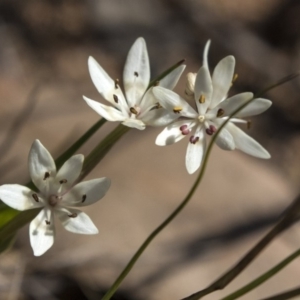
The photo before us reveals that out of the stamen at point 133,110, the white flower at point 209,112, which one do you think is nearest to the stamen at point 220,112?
the white flower at point 209,112

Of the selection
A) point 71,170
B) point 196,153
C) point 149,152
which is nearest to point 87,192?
point 71,170

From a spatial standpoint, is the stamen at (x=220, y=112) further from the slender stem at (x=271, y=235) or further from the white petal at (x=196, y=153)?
the slender stem at (x=271, y=235)

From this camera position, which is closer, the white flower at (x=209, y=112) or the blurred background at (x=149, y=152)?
the white flower at (x=209, y=112)

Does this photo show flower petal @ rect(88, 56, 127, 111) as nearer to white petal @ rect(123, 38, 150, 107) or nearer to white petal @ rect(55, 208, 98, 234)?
white petal @ rect(123, 38, 150, 107)

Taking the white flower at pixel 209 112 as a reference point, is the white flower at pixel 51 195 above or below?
below

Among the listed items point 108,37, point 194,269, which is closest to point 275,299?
point 194,269

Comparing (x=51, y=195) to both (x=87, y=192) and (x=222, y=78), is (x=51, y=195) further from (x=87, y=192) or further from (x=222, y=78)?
(x=222, y=78)

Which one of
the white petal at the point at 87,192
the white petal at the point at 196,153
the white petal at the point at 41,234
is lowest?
the white petal at the point at 41,234

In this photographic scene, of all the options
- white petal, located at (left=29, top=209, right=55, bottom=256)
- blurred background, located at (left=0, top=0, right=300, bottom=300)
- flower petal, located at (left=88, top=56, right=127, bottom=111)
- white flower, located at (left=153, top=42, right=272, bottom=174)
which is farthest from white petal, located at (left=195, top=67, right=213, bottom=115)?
blurred background, located at (left=0, top=0, right=300, bottom=300)
